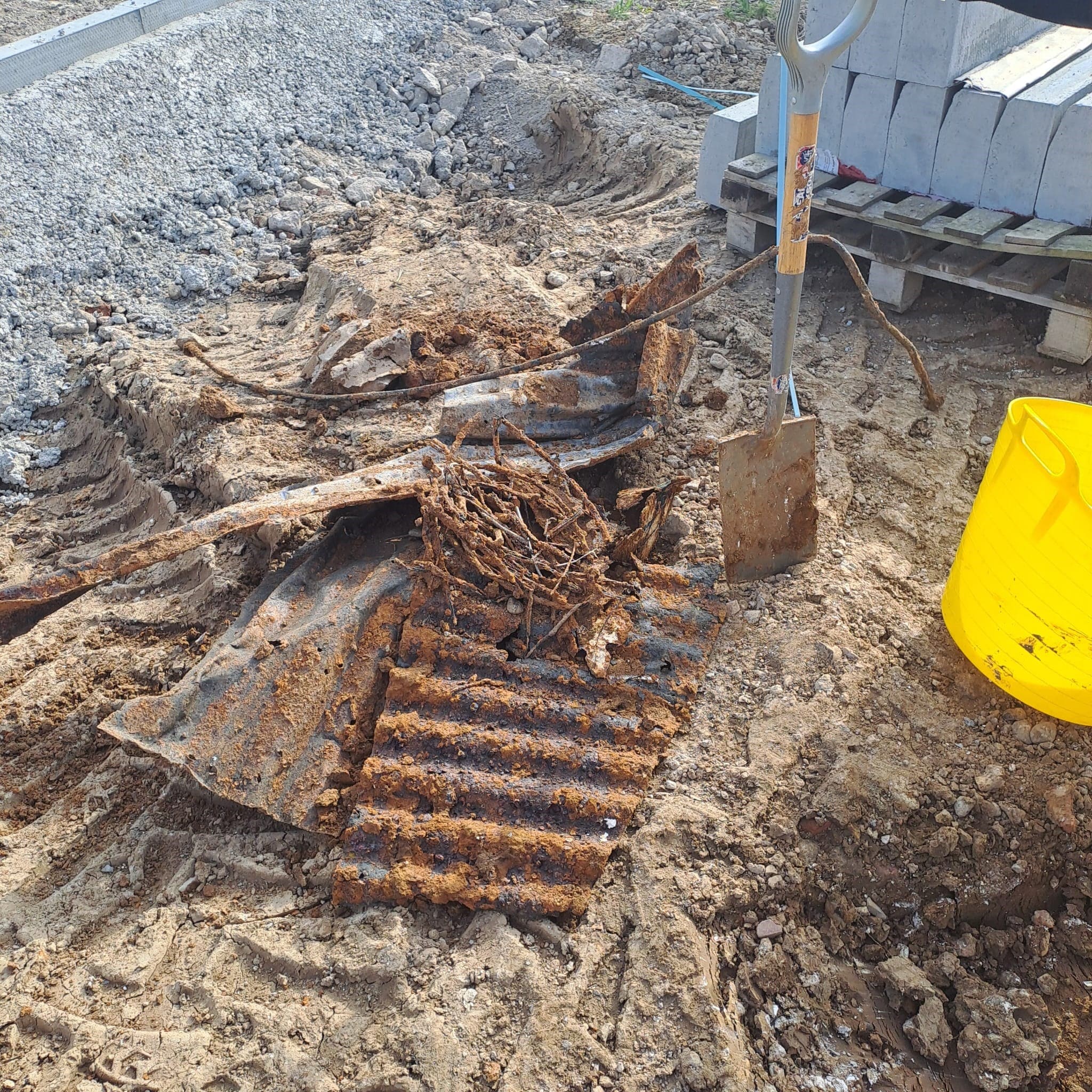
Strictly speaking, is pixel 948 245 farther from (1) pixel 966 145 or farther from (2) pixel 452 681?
(2) pixel 452 681

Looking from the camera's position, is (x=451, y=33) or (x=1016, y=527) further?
(x=451, y=33)

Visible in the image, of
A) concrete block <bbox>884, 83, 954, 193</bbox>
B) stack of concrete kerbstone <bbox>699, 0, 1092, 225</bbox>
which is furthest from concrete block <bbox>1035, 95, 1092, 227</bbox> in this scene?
concrete block <bbox>884, 83, 954, 193</bbox>

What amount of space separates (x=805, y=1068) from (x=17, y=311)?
5.47 meters

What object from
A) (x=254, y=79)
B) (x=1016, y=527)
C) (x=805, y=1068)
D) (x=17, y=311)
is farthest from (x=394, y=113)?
(x=805, y=1068)

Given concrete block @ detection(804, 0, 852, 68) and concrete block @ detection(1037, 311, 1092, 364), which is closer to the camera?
concrete block @ detection(1037, 311, 1092, 364)

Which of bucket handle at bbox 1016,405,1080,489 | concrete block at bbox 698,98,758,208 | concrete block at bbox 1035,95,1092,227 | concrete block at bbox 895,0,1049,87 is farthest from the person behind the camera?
concrete block at bbox 698,98,758,208

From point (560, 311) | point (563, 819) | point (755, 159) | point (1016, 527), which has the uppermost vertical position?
point (755, 159)

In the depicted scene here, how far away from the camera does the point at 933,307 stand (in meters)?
4.65

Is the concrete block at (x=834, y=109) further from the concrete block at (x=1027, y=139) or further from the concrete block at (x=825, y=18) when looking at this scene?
the concrete block at (x=1027, y=139)

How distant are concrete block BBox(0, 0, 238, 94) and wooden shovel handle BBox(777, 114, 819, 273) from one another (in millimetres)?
5805

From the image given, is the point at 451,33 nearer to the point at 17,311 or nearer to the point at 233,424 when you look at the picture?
the point at 17,311

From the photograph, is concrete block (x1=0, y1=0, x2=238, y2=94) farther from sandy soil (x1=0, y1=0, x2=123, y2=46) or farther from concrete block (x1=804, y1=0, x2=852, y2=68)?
concrete block (x1=804, y1=0, x2=852, y2=68)

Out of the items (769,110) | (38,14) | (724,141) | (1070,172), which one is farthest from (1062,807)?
(38,14)

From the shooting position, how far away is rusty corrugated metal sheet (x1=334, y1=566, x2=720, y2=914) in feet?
8.28
